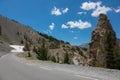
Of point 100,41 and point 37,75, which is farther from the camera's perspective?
point 100,41

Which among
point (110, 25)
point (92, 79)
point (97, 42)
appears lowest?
point (92, 79)

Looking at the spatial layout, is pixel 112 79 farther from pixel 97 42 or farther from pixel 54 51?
pixel 54 51

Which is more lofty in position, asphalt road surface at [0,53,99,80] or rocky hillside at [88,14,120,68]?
rocky hillside at [88,14,120,68]

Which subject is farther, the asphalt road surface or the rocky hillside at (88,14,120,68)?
the rocky hillside at (88,14,120,68)

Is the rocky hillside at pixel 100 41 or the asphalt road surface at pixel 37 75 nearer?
the asphalt road surface at pixel 37 75

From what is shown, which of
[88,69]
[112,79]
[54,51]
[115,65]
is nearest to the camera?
[112,79]

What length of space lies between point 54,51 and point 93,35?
7547 centimetres

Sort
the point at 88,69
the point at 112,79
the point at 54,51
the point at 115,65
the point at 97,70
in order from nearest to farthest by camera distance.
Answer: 1. the point at 112,79
2. the point at 97,70
3. the point at 88,69
4. the point at 115,65
5. the point at 54,51

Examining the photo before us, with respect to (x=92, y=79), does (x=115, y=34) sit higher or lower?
higher

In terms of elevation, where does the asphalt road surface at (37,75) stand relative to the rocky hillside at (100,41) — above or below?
below

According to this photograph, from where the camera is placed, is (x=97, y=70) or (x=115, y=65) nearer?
(x=97, y=70)

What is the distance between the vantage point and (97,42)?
86.7m

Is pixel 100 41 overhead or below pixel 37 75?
overhead

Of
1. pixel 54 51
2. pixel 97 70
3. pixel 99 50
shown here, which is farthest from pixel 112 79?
pixel 54 51
